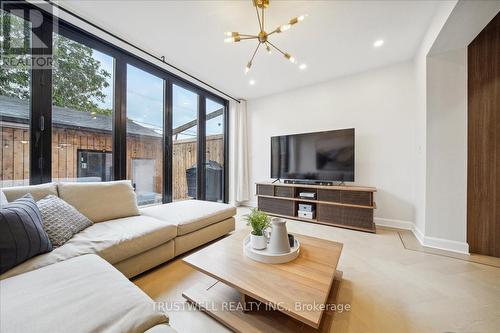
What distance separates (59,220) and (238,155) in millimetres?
3235

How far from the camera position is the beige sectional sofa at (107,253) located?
28.8 inches

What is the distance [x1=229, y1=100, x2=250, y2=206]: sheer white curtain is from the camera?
170 inches

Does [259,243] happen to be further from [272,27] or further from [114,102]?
[114,102]

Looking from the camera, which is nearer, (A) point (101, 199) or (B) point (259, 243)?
(B) point (259, 243)

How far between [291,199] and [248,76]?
2288 mm

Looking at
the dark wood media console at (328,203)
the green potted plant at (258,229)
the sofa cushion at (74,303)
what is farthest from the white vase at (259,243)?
the dark wood media console at (328,203)

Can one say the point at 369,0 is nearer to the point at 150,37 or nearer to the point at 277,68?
the point at 277,68

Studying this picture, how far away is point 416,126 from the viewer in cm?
271

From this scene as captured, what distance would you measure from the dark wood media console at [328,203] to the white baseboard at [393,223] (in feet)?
1.52

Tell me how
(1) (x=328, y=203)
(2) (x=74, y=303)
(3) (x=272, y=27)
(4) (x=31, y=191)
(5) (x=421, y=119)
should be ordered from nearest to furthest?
(2) (x=74, y=303), (4) (x=31, y=191), (3) (x=272, y=27), (5) (x=421, y=119), (1) (x=328, y=203)

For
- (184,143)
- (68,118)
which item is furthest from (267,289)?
(184,143)

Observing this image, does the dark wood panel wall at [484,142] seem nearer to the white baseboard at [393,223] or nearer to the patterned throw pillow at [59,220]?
the white baseboard at [393,223]

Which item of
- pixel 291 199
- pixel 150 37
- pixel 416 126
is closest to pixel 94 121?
A: pixel 150 37

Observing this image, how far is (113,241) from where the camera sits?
4.67 feet
